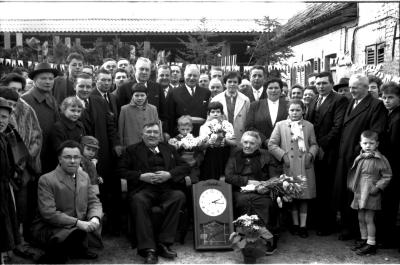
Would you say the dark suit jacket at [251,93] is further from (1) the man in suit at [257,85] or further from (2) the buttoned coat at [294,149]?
(2) the buttoned coat at [294,149]

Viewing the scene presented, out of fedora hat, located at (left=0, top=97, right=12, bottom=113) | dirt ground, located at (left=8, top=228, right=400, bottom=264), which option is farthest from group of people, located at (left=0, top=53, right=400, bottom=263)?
dirt ground, located at (left=8, top=228, right=400, bottom=264)

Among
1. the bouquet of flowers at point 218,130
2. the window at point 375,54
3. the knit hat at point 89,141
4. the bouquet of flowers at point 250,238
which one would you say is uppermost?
the window at point 375,54

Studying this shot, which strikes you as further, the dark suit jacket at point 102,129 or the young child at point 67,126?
the dark suit jacket at point 102,129

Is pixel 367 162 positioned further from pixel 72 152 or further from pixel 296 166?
pixel 72 152

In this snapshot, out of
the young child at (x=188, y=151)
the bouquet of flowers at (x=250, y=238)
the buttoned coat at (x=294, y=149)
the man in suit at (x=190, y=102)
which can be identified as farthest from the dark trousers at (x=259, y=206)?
the man in suit at (x=190, y=102)

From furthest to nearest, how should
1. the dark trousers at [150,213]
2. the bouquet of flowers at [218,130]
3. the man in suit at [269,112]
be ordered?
the man in suit at [269,112]
the bouquet of flowers at [218,130]
the dark trousers at [150,213]

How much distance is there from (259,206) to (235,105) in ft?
5.15

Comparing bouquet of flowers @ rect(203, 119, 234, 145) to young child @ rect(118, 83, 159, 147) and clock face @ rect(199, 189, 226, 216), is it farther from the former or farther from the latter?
young child @ rect(118, 83, 159, 147)

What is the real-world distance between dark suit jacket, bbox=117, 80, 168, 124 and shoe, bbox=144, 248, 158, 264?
6.58 feet

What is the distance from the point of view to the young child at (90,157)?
5.69 m

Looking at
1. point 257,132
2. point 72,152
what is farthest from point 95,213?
point 257,132

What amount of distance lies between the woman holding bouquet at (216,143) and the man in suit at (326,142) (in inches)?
45.5

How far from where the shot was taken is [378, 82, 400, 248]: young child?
5711mm

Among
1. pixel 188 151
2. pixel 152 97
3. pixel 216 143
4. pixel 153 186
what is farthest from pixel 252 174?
pixel 152 97
